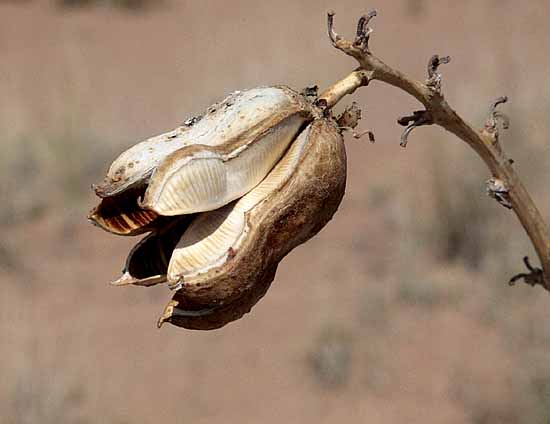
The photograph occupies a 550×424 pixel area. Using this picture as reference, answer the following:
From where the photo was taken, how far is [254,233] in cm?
140

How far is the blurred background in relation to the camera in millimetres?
5176

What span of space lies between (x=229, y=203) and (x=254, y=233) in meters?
0.09

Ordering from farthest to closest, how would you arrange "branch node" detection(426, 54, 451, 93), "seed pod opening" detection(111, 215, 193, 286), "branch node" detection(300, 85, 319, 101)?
"branch node" detection(426, 54, 451, 93)
"branch node" detection(300, 85, 319, 101)
"seed pod opening" detection(111, 215, 193, 286)

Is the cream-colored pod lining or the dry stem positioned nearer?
the cream-colored pod lining

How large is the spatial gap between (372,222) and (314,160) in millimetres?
6045

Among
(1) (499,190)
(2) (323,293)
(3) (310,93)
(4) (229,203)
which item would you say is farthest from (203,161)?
(2) (323,293)

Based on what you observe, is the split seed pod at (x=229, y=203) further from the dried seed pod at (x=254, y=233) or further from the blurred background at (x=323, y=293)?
the blurred background at (x=323, y=293)

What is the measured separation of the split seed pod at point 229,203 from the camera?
4.50 feet

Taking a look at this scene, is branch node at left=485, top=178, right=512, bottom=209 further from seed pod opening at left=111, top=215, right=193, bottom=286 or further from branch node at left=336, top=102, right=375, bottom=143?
seed pod opening at left=111, top=215, right=193, bottom=286

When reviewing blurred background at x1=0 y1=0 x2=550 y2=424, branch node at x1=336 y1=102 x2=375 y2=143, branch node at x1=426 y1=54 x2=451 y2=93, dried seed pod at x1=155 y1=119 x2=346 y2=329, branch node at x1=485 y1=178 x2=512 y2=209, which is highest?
blurred background at x1=0 y1=0 x2=550 y2=424

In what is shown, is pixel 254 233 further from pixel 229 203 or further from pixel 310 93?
pixel 310 93

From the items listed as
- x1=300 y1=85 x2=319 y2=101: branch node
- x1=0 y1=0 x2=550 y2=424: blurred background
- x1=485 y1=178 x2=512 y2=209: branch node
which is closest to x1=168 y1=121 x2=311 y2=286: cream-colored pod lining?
x1=300 y1=85 x2=319 y2=101: branch node

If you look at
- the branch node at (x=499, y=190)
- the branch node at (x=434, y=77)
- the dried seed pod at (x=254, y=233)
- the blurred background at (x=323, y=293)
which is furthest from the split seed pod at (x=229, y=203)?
the blurred background at (x=323, y=293)

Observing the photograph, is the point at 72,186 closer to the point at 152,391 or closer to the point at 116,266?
the point at 116,266
